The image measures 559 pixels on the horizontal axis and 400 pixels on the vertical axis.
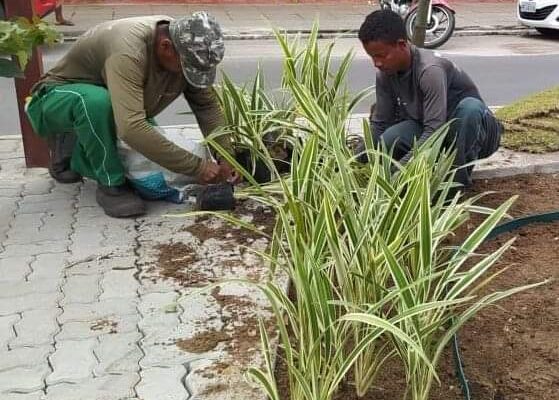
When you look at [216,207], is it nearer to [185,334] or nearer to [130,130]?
[130,130]

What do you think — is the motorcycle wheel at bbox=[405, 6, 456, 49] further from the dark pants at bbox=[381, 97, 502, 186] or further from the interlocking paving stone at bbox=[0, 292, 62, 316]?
the interlocking paving stone at bbox=[0, 292, 62, 316]

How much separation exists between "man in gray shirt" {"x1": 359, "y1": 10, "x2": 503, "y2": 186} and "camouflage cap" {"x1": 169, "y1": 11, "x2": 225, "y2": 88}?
65cm

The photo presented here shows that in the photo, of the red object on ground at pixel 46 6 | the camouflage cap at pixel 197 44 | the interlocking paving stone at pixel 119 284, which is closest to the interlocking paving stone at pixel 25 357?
the interlocking paving stone at pixel 119 284

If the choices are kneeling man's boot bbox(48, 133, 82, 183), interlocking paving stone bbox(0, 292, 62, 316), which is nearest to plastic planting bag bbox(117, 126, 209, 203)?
kneeling man's boot bbox(48, 133, 82, 183)

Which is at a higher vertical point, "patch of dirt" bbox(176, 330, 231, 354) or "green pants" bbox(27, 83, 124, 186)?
"green pants" bbox(27, 83, 124, 186)

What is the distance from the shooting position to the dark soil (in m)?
2.47

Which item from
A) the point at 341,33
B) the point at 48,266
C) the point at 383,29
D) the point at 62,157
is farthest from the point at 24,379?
the point at 341,33

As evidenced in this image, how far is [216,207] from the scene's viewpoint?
3.82 meters

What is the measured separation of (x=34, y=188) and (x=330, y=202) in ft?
7.76

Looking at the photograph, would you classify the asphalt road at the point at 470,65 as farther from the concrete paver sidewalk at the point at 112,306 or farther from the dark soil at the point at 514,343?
the dark soil at the point at 514,343

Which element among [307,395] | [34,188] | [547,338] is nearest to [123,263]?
[34,188]

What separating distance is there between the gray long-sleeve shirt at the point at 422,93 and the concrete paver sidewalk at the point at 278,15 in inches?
295

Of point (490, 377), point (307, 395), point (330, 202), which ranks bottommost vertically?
point (490, 377)

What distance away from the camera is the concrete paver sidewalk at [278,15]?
38.8 feet
